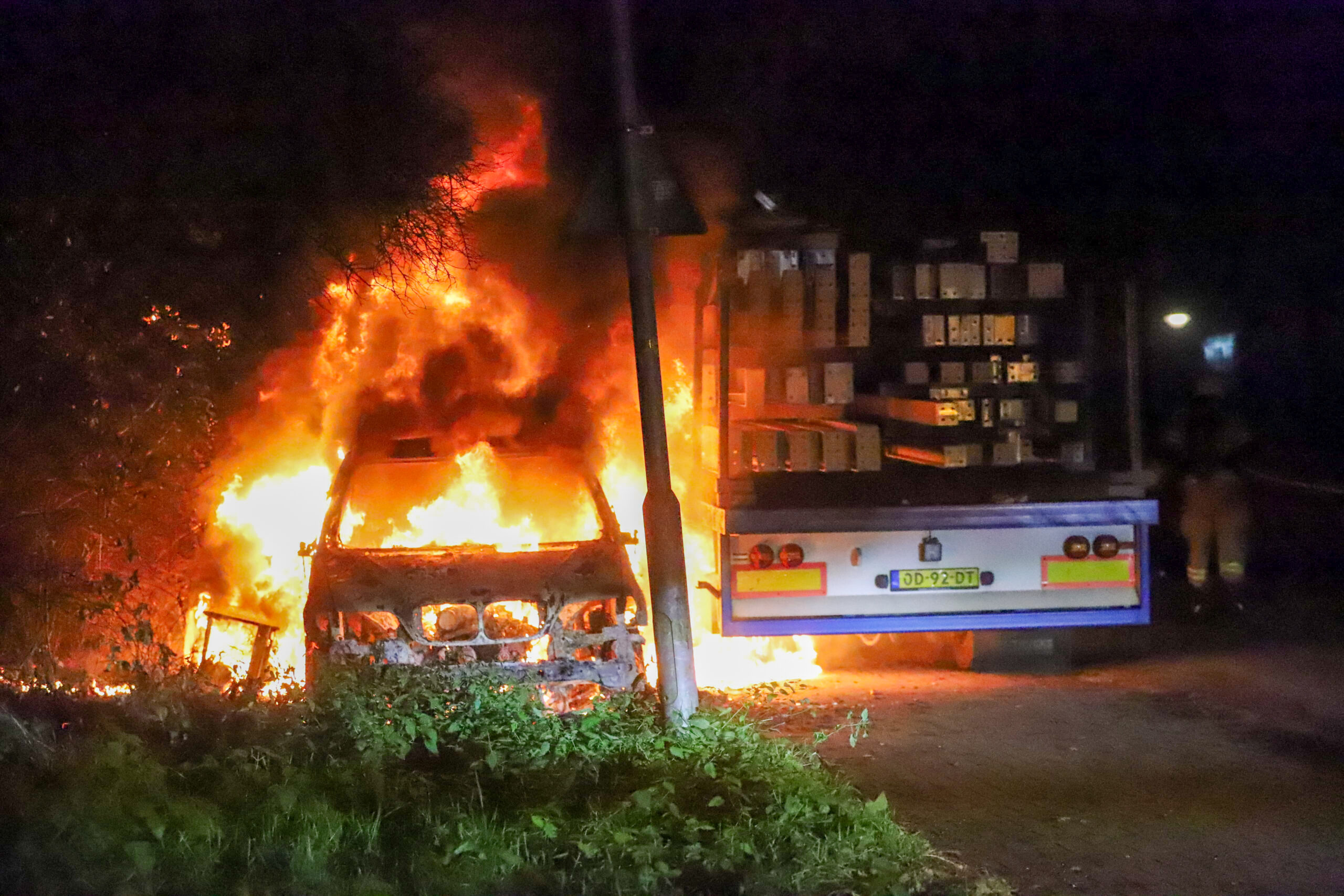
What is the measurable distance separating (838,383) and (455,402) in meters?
2.87

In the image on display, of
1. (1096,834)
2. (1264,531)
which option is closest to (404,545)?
(1096,834)

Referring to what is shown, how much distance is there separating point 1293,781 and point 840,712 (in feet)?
8.92

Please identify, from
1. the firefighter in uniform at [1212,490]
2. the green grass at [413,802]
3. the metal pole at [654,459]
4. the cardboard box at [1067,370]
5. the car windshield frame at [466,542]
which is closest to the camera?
the green grass at [413,802]

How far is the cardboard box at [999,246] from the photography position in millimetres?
9328

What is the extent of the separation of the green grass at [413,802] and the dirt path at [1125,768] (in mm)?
593

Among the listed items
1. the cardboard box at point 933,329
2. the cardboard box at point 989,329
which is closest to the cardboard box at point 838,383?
the cardboard box at point 933,329

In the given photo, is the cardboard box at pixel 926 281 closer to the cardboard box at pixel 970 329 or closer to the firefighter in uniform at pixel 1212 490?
the cardboard box at pixel 970 329

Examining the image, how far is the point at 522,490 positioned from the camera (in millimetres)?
9219

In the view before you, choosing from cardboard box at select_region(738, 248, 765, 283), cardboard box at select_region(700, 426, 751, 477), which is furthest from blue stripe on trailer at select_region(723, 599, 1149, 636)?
cardboard box at select_region(738, 248, 765, 283)

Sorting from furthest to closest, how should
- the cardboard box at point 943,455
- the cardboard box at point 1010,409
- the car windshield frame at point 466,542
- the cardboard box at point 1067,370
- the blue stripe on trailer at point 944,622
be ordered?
the cardboard box at point 1067,370 < the cardboard box at point 1010,409 < the cardboard box at point 943,455 < the blue stripe on trailer at point 944,622 < the car windshield frame at point 466,542

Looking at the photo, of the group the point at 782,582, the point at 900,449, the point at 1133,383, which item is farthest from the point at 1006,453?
the point at 782,582

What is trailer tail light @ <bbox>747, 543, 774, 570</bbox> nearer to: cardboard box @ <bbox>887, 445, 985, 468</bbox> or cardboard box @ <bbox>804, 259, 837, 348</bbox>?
cardboard box @ <bbox>887, 445, 985, 468</bbox>

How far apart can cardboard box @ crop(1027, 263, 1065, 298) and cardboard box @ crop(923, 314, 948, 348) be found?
650 millimetres

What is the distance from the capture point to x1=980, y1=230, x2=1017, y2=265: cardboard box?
933 centimetres
